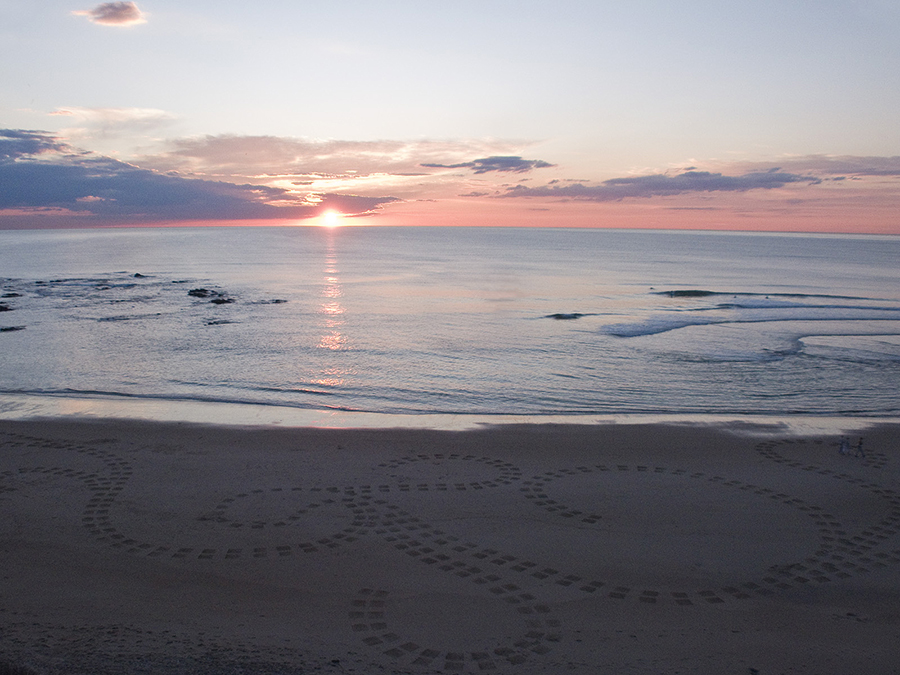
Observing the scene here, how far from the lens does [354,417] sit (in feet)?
45.7

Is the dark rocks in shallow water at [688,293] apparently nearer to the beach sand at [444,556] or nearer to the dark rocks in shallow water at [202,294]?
the dark rocks in shallow water at [202,294]

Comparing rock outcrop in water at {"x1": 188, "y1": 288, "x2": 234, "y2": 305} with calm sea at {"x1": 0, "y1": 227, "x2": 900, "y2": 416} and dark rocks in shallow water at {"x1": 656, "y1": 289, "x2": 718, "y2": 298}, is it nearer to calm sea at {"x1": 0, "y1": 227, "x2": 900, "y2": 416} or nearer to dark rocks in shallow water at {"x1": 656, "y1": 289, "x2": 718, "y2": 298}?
calm sea at {"x1": 0, "y1": 227, "x2": 900, "y2": 416}

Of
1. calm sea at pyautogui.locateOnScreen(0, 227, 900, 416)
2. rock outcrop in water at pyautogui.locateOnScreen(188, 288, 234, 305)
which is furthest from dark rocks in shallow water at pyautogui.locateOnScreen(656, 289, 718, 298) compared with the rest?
rock outcrop in water at pyautogui.locateOnScreen(188, 288, 234, 305)

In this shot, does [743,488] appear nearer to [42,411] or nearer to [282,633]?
[282,633]

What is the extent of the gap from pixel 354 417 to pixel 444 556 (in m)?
7.26

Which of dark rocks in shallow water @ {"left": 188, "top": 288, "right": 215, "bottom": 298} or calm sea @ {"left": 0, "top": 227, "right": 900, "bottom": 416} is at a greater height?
dark rocks in shallow water @ {"left": 188, "top": 288, "right": 215, "bottom": 298}

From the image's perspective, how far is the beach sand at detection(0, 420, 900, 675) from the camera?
529 centimetres

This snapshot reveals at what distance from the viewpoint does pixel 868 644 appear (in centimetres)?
548

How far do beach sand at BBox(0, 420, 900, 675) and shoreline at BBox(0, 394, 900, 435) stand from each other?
155cm

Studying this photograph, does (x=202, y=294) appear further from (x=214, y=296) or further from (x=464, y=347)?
(x=464, y=347)

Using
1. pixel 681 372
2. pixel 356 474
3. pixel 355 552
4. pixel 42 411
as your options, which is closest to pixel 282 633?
pixel 355 552

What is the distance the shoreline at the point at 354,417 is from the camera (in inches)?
519

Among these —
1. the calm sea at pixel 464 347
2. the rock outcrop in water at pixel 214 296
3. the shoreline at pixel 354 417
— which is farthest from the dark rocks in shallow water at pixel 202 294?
the shoreline at pixel 354 417

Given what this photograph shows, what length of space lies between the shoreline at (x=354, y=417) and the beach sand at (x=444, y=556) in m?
1.55
